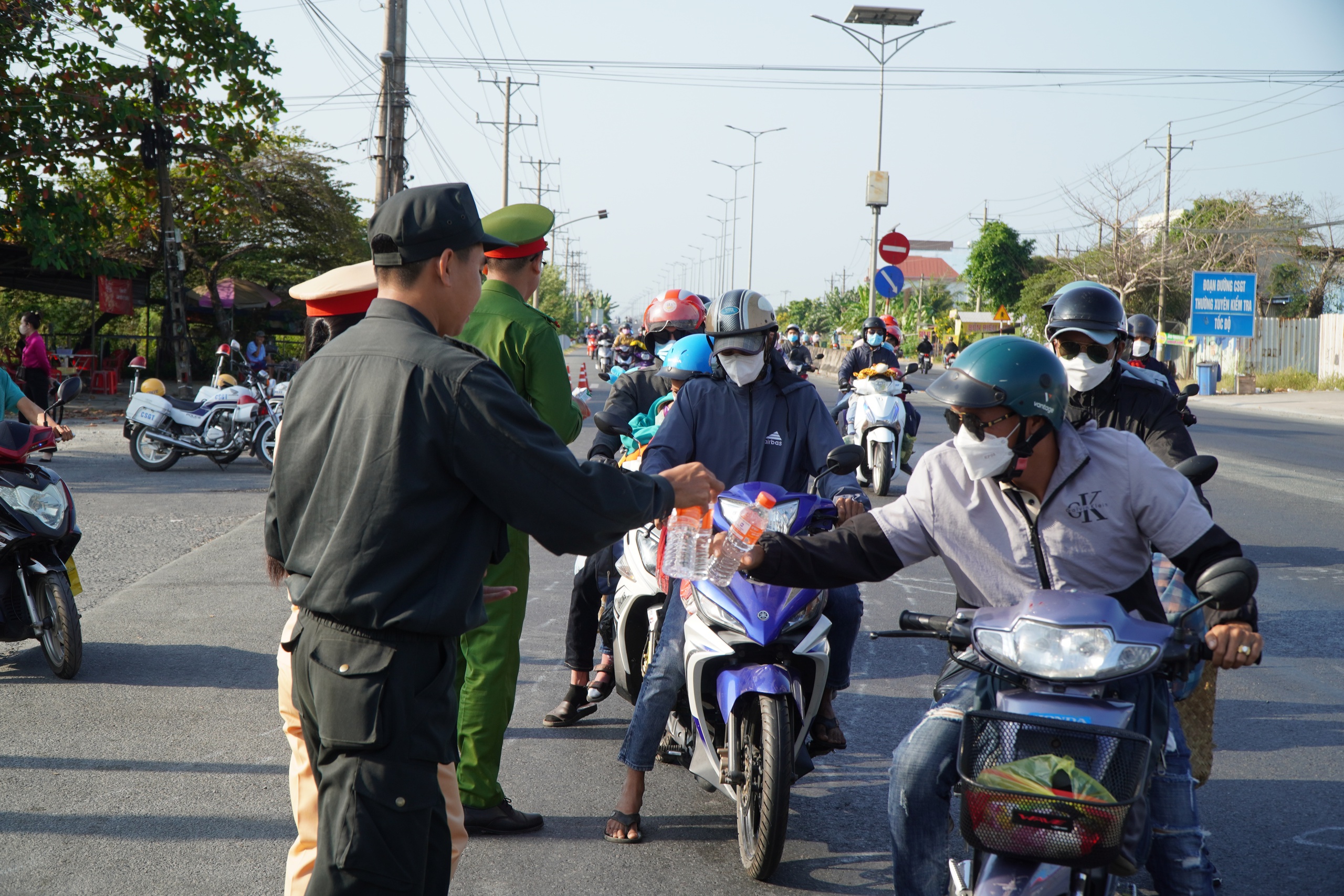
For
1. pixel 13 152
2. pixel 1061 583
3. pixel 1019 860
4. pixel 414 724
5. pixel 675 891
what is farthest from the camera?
pixel 13 152

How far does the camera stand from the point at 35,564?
5.54 metres

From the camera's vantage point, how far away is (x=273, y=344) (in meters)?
33.2

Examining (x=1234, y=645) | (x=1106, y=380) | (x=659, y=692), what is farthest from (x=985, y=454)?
(x=1106, y=380)

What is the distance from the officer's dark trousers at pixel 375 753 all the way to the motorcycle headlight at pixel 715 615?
152 centimetres

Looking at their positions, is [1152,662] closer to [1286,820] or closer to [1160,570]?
[1160,570]

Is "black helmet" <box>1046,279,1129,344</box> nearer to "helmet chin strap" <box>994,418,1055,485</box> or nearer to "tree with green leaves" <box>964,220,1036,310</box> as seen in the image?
"helmet chin strap" <box>994,418,1055,485</box>

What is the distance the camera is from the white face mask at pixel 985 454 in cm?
287

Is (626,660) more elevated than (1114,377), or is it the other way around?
(1114,377)

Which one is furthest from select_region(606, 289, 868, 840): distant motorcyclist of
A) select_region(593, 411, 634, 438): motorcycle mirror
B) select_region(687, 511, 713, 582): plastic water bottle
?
select_region(593, 411, 634, 438): motorcycle mirror

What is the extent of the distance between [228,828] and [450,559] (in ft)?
7.19

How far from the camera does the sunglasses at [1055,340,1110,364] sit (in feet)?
15.2

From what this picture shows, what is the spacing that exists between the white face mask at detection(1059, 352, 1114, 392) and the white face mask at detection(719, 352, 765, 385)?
126cm

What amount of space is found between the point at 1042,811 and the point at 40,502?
16.7ft

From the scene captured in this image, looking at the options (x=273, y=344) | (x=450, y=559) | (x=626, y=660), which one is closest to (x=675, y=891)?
(x=626, y=660)
